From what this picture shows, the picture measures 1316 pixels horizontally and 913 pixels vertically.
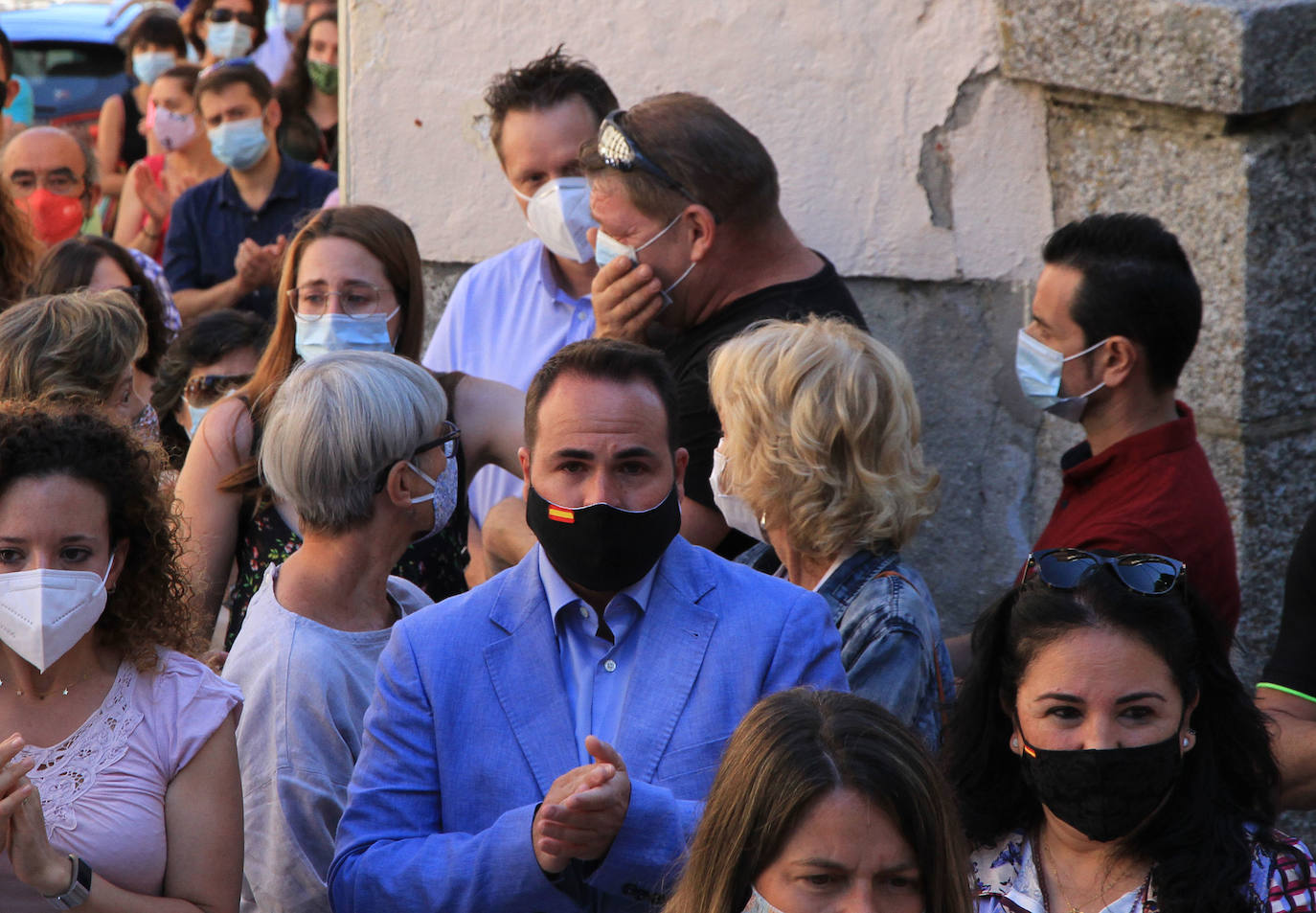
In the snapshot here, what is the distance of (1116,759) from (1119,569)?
37 cm

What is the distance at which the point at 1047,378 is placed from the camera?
3.82 meters

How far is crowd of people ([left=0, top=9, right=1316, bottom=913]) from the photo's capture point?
2.39 m

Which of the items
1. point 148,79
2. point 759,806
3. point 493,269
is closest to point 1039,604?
point 759,806

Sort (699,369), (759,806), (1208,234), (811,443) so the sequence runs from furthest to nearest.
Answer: (1208,234) < (699,369) < (811,443) < (759,806)

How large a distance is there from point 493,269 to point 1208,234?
2.13m

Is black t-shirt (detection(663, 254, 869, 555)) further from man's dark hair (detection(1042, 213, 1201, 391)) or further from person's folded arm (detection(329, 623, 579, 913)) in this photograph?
person's folded arm (detection(329, 623, 579, 913))

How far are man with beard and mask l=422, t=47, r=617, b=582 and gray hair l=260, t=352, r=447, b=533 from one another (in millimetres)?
1282

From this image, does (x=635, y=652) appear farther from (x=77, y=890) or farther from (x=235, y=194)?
(x=235, y=194)

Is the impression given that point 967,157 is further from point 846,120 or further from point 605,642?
point 605,642

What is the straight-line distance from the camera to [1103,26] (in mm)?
4250

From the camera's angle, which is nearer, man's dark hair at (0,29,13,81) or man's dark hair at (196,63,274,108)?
man's dark hair at (196,63,274,108)

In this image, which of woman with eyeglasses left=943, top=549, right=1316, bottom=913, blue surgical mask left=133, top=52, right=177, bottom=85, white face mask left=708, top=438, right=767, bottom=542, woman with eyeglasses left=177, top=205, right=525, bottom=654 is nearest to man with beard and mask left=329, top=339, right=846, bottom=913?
woman with eyeglasses left=943, top=549, right=1316, bottom=913

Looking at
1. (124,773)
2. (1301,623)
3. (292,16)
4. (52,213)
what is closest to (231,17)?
(292,16)

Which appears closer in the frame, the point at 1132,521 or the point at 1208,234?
the point at 1132,521
